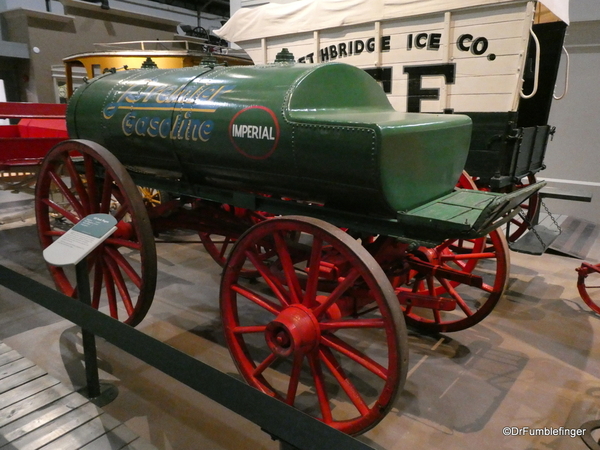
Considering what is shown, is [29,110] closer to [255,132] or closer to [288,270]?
[255,132]

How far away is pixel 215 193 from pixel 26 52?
8.79 meters

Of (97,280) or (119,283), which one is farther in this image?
(97,280)

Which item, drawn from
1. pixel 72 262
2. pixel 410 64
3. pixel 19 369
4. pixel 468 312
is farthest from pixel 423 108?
pixel 19 369

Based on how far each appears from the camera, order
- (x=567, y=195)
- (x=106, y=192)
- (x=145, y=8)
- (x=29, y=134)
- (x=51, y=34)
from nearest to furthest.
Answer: (x=106, y=192) → (x=567, y=195) → (x=29, y=134) → (x=51, y=34) → (x=145, y=8)

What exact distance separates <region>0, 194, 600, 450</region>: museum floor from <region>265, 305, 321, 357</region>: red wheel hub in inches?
23.9

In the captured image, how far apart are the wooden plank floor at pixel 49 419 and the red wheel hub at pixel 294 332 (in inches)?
30.9

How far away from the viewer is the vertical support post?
8.20ft

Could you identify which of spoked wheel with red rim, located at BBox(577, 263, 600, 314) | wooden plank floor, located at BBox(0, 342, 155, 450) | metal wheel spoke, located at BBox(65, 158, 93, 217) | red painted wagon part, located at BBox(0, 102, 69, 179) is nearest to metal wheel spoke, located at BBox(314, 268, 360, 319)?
wooden plank floor, located at BBox(0, 342, 155, 450)

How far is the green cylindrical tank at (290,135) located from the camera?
207cm

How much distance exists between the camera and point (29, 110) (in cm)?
591

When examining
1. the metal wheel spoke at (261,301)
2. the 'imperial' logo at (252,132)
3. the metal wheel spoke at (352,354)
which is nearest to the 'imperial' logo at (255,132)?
the 'imperial' logo at (252,132)

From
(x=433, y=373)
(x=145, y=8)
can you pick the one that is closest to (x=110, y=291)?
(x=433, y=373)

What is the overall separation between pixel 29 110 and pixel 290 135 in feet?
16.8

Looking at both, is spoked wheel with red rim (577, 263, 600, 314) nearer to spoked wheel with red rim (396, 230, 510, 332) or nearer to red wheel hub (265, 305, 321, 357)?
spoked wheel with red rim (396, 230, 510, 332)
